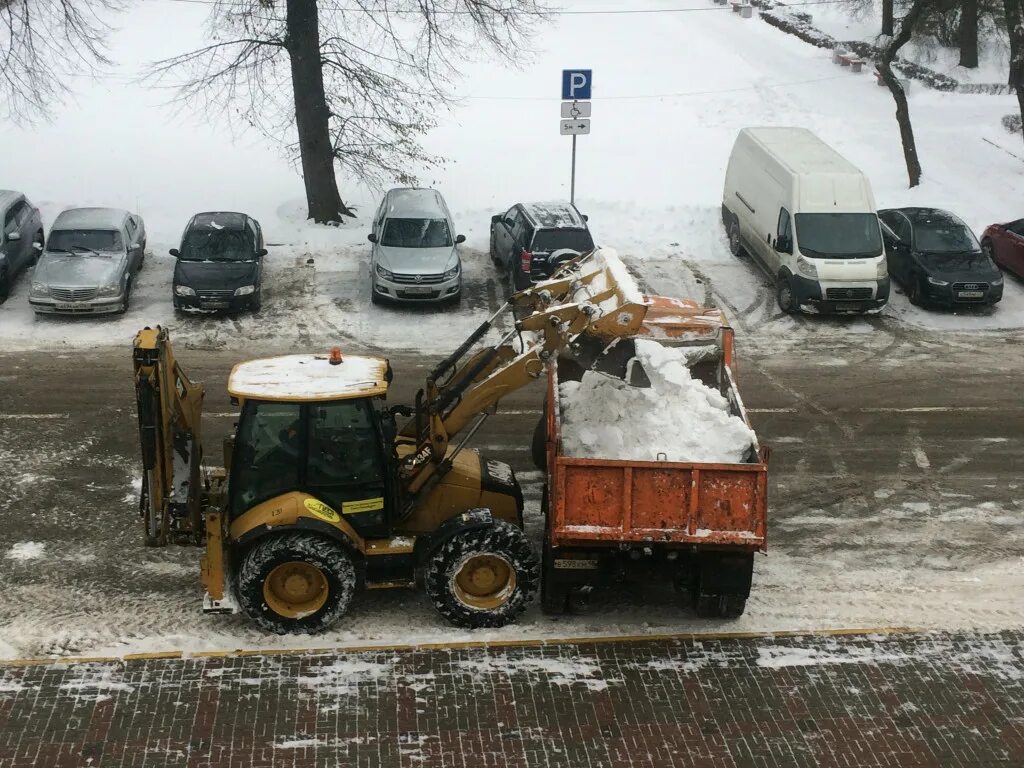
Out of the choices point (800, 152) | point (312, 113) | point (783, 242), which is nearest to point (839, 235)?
point (783, 242)

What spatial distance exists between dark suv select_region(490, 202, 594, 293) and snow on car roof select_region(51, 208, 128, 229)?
22.1 ft

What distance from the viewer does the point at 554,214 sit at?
818 inches

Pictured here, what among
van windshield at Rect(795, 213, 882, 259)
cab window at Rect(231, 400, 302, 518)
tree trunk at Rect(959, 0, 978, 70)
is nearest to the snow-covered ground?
van windshield at Rect(795, 213, 882, 259)

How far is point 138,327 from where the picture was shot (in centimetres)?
1853

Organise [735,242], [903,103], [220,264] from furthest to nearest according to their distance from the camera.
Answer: [903,103]
[735,242]
[220,264]

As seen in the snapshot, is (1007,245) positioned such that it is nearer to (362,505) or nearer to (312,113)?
(312,113)

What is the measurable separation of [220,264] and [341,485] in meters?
10.6

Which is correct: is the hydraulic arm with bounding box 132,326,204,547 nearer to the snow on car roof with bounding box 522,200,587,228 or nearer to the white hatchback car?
the white hatchback car

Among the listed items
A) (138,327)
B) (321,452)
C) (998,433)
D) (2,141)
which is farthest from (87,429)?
(2,141)

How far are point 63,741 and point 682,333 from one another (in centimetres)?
711

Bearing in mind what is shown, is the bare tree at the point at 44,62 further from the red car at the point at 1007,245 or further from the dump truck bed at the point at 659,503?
the red car at the point at 1007,245

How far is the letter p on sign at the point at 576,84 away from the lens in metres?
20.6

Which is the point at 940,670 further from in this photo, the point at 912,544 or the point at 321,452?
the point at 321,452

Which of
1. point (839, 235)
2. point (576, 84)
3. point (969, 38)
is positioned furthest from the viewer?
point (969, 38)
